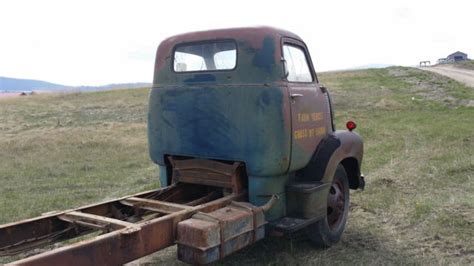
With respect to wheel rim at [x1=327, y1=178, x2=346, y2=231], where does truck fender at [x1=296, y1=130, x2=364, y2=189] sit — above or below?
above

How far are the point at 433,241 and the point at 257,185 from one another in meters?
2.24

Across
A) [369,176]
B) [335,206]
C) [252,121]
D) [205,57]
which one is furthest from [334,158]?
[369,176]

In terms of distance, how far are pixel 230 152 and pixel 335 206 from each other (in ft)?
A: 5.59

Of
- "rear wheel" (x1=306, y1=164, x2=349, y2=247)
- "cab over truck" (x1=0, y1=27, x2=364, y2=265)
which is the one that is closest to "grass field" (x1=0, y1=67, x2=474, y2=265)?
"rear wheel" (x1=306, y1=164, x2=349, y2=247)

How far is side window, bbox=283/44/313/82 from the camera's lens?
506 cm

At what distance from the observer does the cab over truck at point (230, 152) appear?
4.06 m

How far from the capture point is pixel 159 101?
5219 mm

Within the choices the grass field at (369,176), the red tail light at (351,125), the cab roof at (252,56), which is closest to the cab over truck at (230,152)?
the cab roof at (252,56)

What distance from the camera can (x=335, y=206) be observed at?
573 cm

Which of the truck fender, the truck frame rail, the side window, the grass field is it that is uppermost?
the side window

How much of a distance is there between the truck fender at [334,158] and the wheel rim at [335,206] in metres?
0.32

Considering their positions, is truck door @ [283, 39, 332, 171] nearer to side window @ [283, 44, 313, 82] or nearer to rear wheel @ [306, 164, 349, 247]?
side window @ [283, 44, 313, 82]

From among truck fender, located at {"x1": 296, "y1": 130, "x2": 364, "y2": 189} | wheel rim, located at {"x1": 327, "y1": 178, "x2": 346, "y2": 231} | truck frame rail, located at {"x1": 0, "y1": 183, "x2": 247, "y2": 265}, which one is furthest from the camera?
wheel rim, located at {"x1": 327, "y1": 178, "x2": 346, "y2": 231}

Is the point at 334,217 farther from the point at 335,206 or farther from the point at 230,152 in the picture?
the point at 230,152
